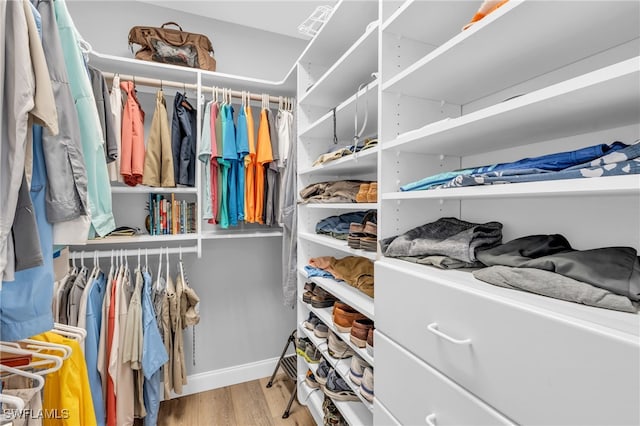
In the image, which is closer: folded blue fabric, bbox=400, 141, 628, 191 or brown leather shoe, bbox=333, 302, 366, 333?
folded blue fabric, bbox=400, 141, 628, 191

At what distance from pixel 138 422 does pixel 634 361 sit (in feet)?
7.82

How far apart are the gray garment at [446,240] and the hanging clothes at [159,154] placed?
1.36 m

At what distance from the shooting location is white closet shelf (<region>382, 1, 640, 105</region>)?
2.04 feet

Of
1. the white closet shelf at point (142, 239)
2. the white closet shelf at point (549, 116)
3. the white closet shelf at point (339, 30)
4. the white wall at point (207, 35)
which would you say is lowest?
the white closet shelf at point (142, 239)

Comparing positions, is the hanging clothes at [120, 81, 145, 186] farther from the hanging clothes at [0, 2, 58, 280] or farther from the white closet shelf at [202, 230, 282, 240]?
the hanging clothes at [0, 2, 58, 280]

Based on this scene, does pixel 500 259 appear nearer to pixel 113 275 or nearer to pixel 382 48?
pixel 382 48

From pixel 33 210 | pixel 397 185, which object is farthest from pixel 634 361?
pixel 33 210

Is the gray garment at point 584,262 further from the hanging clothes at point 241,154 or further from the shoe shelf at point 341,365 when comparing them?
the hanging clothes at point 241,154

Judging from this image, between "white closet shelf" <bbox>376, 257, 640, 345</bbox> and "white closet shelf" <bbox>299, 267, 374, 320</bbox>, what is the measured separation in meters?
0.41

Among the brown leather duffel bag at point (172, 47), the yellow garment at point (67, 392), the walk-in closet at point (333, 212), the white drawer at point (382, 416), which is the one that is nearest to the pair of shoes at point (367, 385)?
the walk-in closet at point (333, 212)

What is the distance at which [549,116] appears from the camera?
0.67 metres

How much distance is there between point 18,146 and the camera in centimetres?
67

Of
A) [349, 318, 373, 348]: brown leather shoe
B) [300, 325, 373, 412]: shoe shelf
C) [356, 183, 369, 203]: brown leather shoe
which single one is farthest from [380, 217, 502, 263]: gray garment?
[300, 325, 373, 412]: shoe shelf

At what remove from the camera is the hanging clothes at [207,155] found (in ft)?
5.87
